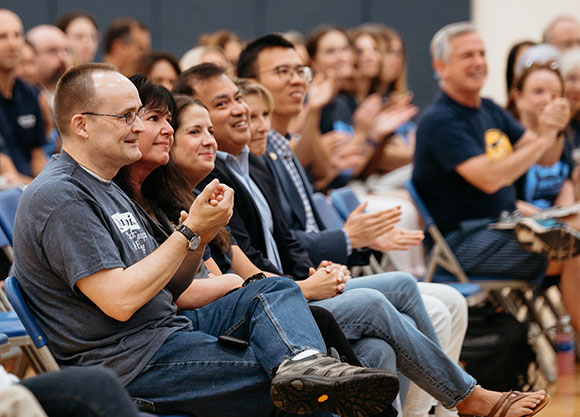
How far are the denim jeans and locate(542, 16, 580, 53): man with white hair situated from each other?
219 inches

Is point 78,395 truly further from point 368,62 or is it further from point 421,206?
point 368,62

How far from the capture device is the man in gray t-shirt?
7.04 feet

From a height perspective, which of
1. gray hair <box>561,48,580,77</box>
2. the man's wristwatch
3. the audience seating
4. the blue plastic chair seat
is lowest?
the audience seating

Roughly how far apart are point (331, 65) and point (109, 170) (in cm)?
396

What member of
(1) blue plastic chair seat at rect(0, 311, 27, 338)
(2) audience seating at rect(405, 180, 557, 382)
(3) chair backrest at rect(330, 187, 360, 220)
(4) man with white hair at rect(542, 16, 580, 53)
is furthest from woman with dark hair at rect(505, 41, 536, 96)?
(1) blue plastic chair seat at rect(0, 311, 27, 338)

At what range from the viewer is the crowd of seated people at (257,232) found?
2.20m

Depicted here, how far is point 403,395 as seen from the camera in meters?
3.02

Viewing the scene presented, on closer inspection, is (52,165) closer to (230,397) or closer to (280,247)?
(230,397)

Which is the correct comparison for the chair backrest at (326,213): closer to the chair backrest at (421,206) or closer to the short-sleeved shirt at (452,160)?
the chair backrest at (421,206)

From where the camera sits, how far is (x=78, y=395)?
1766mm

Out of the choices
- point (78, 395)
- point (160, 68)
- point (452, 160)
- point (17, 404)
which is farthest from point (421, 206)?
point (17, 404)

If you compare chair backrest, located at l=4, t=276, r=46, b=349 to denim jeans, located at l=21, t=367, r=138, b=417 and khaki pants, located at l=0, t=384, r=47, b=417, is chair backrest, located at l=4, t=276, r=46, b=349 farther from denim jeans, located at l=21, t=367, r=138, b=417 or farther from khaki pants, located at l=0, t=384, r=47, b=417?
khaki pants, located at l=0, t=384, r=47, b=417

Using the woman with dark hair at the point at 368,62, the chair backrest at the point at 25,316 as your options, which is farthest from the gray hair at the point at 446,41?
the chair backrest at the point at 25,316

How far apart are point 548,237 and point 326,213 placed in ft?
3.36
